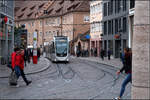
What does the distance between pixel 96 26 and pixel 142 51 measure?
2350 inches

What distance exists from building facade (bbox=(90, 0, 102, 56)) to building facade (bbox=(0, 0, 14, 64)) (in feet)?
81.6

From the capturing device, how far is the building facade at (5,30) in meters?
34.5

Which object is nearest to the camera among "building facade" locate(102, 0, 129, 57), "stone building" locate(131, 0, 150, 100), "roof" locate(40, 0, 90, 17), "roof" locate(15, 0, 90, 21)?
"stone building" locate(131, 0, 150, 100)

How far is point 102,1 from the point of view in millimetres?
62969

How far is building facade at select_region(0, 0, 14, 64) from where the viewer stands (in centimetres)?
3453

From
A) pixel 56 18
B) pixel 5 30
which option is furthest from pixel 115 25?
pixel 56 18

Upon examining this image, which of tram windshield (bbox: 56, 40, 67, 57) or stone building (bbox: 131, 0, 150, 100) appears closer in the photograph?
stone building (bbox: 131, 0, 150, 100)

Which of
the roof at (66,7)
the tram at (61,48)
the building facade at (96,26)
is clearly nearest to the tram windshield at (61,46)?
the tram at (61,48)

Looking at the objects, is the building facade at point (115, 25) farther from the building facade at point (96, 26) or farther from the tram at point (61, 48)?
the tram at point (61, 48)

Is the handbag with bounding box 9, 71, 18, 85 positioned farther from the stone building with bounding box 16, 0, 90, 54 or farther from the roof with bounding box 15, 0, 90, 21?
the roof with bounding box 15, 0, 90, 21

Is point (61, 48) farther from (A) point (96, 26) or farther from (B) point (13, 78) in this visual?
(B) point (13, 78)

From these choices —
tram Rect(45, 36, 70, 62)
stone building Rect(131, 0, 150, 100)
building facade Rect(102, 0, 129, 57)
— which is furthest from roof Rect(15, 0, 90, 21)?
stone building Rect(131, 0, 150, 100)

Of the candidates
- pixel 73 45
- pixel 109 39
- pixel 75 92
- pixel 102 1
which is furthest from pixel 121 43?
pixel 75 92

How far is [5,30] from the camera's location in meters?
36.8
